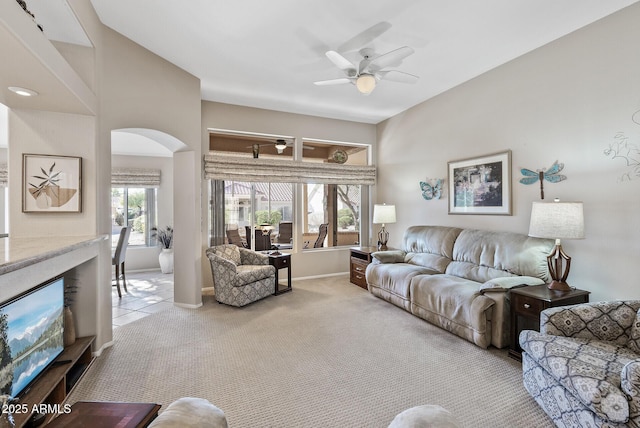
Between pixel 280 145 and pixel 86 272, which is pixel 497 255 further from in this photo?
pixel 86 272

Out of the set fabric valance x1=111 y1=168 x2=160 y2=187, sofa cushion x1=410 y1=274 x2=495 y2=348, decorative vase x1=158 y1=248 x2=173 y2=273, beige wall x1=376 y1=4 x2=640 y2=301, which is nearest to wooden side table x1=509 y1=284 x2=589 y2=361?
sofa cushion x1=410 y1=274 x2=495 y2=348

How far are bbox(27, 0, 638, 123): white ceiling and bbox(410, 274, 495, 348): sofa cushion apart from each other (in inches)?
102

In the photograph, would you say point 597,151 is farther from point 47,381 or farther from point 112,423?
point 47,381

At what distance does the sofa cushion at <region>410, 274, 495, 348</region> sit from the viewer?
278 cm

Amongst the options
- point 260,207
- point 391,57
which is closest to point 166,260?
point 260,207

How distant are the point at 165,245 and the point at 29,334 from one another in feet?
16.1

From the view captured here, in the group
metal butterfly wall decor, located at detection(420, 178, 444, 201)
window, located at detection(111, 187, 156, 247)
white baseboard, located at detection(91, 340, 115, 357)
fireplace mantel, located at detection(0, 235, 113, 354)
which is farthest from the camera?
window, located at detection(111, 187, 156, 247)

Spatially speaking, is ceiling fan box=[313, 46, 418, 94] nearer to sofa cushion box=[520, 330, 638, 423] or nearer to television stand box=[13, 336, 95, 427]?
sofa cushion box=[520, 330, 638, 423]

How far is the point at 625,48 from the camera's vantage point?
255 centimetres

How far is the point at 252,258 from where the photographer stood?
4641mm

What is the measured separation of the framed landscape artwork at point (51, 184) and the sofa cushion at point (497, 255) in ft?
13.6

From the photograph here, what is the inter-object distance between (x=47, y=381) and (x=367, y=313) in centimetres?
305

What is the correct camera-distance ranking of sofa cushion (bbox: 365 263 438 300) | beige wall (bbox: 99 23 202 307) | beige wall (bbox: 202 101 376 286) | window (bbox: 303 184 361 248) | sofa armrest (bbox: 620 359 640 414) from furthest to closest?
window (bbox: 303 184 361 248)
beige wall (bbox: 202 101 376 286)
sofa cushion (bbox: 365 263 438 300)
beige wall (bbox: 99 23 202 307)
sofa armrest (bbox: 620 359 640 414)

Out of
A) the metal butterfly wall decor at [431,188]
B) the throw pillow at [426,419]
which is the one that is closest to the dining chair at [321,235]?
the metal butterfly wall decor at [431,188]
